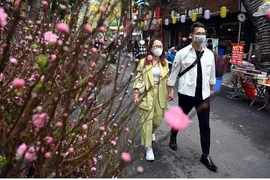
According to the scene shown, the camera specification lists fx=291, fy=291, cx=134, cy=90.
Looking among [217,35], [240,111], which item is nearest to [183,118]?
[240,111]

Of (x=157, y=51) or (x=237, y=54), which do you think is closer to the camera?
(x=157, y=51)

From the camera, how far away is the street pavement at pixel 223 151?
145 inches

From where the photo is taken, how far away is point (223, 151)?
4.41m

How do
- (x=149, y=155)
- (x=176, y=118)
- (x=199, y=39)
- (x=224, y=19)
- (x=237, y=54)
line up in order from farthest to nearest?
1. (x=224, y=19)
2. (x=237, y=54)
3. (x=149, y=155)
4. (x=199, y=39)
5. (x=176, y=118)

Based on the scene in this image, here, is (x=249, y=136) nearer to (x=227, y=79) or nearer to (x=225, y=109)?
(x=225, y=109)

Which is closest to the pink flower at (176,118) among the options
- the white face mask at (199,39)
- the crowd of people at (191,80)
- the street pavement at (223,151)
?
the street pavement at (223,151)

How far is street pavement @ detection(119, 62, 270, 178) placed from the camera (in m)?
3.69

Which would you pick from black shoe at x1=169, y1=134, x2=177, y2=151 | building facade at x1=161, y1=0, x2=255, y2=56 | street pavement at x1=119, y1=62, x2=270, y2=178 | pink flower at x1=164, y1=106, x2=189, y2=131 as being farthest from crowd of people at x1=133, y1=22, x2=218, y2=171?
building facade at x1=161, y1=0, x2=255, y2=56

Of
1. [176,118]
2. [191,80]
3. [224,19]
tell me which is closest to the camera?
[176,118]

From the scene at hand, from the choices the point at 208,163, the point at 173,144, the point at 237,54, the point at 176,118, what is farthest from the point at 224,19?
the point at 176,118

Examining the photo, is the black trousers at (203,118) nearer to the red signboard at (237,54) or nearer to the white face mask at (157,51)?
the white face mask at (157,51)

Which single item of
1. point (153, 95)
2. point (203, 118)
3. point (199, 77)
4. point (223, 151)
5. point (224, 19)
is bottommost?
point (223, 151)

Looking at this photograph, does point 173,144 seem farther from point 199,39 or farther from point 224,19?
point 224,19

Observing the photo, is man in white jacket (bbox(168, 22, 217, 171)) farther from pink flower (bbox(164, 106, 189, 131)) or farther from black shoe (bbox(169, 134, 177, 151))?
pink flower (bbox(164, 106, 189, 131))
